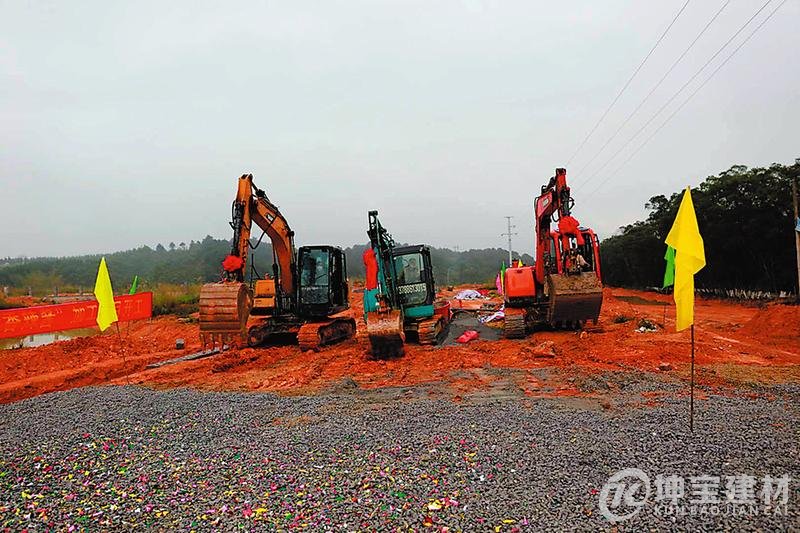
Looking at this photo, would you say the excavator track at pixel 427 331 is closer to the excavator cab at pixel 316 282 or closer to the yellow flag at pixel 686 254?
the excavator cab at pixel 316 282

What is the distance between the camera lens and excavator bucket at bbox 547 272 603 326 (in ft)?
40.7

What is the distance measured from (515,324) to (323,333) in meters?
5.37

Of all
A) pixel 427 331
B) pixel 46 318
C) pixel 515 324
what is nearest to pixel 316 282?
pixel 427 331

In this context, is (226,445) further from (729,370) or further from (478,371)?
(729,370)

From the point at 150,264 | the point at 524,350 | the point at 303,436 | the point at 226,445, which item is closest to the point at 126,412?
the point at 226,445

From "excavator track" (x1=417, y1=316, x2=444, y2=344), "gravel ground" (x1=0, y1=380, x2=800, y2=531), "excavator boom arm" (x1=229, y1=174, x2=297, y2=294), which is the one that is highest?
"excavator boom arm" (x1=229, y1=174, x2=297, y2=294)

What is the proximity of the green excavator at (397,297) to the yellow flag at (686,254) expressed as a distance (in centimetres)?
680

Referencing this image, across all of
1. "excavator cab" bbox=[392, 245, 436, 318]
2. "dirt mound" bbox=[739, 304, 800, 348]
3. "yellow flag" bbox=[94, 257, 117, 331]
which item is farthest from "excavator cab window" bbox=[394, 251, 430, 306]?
"dirt mound" bbox=[739, 304, 800, 348]

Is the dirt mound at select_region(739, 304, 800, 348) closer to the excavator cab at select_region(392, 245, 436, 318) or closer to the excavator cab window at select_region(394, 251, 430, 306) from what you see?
the excavator cab at select_region(392, 245, 436, 318)

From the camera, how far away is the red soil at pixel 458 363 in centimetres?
922

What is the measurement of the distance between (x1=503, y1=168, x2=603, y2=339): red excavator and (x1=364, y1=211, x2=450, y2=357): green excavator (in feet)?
7.60

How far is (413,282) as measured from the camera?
46.1 feet

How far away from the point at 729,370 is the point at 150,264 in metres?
94.3

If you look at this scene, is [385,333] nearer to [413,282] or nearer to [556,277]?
[413,282]
